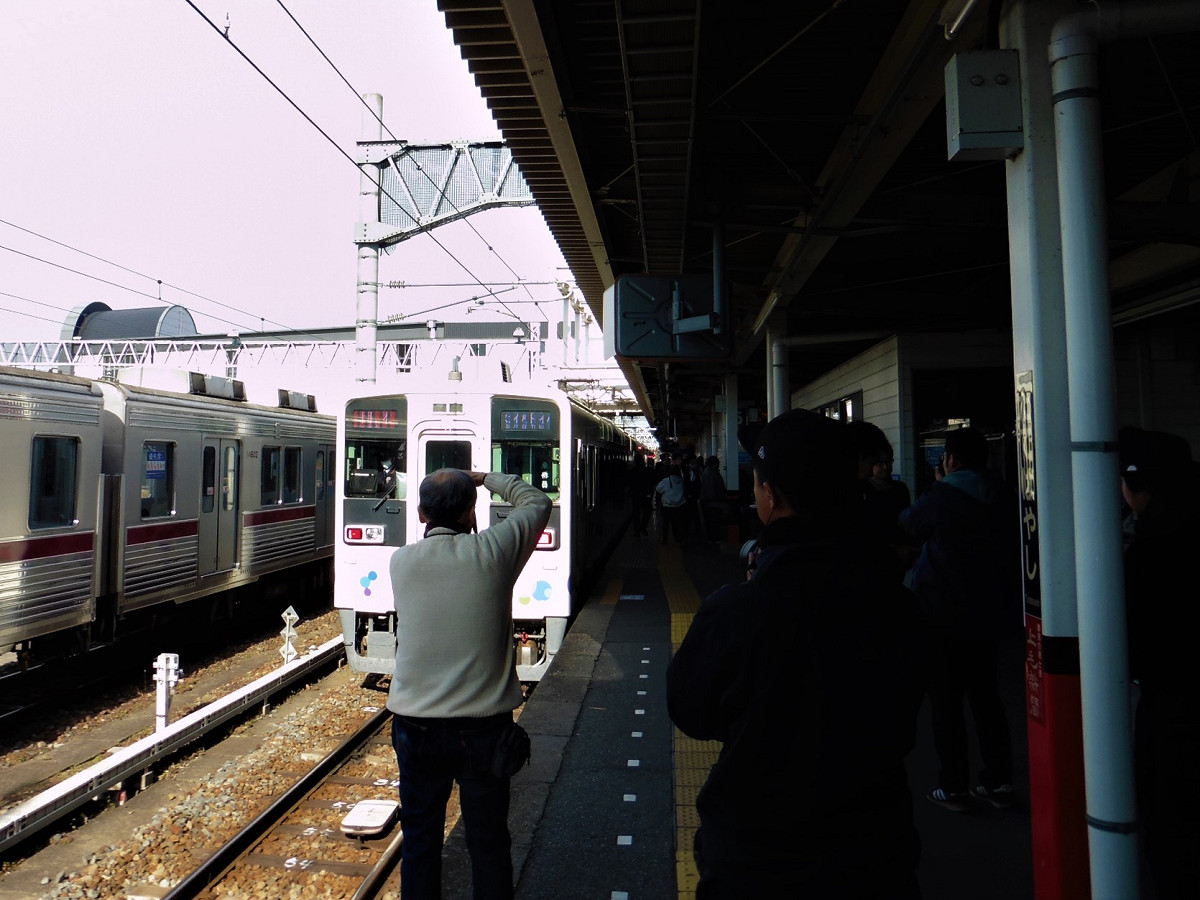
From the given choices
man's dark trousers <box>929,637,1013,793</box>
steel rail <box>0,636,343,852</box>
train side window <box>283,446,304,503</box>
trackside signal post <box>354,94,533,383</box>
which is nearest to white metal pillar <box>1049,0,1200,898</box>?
man's dark trousers <box>929,637,1013,793</box>

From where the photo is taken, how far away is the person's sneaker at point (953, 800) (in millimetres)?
3680

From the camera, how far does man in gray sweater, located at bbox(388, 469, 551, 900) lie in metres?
2.68

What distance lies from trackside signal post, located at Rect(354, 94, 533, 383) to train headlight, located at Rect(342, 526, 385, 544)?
601 cm

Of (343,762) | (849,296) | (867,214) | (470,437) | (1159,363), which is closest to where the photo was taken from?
(343,762)

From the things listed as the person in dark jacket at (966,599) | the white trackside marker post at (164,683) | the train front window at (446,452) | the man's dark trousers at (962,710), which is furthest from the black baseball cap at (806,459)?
the train front window at (446,452)

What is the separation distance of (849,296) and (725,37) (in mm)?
5702

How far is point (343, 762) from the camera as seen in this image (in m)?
5.73

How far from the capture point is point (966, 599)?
352cm

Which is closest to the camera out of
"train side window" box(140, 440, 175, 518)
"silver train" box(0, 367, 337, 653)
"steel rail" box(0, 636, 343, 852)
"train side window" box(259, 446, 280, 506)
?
"steel rail" box(0, 636, 343, 852)

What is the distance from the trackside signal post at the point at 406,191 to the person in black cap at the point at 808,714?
1156cm

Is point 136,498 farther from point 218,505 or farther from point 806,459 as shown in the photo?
point 806,459

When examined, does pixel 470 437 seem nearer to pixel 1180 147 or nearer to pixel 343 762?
pixel 343 762

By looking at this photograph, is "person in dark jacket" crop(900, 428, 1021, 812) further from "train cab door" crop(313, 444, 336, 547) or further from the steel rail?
"train cab door" crop(313, 444, 336, 547)

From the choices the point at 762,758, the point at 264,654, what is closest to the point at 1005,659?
the point at 762,758
